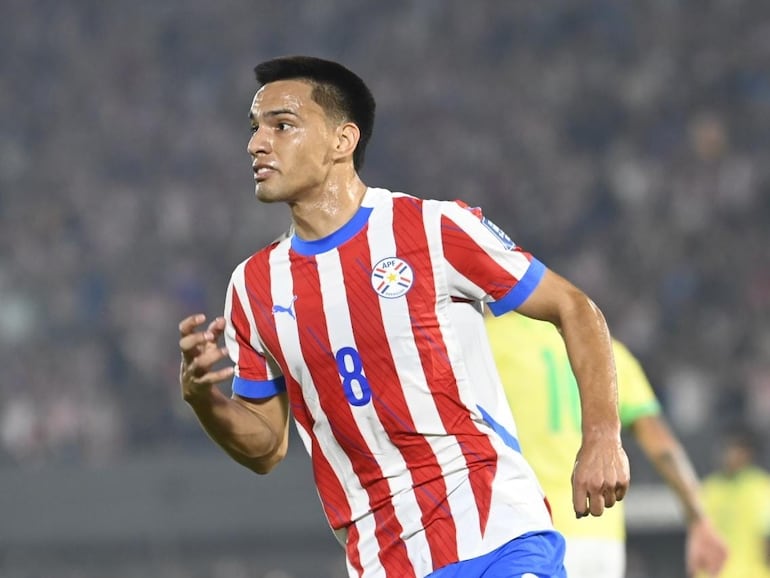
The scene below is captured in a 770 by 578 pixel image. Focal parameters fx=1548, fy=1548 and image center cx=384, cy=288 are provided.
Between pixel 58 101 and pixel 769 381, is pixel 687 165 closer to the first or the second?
pixel 769 381

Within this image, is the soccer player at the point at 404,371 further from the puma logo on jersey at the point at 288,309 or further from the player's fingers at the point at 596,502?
the player's fingers at the point at 596,502

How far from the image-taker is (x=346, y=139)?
425cm

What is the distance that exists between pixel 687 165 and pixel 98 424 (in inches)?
257

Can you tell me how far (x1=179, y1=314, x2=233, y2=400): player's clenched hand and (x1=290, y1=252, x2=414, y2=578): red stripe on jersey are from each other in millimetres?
240

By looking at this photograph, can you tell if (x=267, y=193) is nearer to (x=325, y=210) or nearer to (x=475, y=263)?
(x=325, y=210)

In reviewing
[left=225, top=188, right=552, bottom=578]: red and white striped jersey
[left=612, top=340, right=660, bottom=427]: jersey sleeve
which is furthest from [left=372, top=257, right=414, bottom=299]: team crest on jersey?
[left=612, top=340, right=660, bottom=427]: jersey sleeve

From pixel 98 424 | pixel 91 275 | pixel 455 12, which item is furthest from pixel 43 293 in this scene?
pixel 455 12

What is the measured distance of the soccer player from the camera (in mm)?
3922

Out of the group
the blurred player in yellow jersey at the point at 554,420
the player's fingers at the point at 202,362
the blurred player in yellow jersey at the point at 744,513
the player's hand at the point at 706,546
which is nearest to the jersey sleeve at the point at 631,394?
the blurred player in yellow jersey at the point at 554,420

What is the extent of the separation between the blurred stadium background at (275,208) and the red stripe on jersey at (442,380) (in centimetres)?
926

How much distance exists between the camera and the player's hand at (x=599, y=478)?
3.56 meters

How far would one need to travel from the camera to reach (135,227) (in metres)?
17.3

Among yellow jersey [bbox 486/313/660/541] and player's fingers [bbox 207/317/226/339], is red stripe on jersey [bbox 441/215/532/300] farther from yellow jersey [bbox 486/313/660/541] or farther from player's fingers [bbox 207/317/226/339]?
yellow jersey [bbox 486/313/660/541]

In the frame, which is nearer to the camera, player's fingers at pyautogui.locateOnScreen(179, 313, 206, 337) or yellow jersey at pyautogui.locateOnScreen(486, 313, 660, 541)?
player's fingers at pyautogui.locateOnScreen(179, 313, 206, 337)
